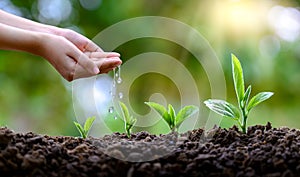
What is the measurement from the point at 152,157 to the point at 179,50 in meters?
0.94

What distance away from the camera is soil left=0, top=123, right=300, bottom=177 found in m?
0.49

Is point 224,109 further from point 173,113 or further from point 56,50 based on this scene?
point 56,50

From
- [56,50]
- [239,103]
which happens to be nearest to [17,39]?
[56,50]

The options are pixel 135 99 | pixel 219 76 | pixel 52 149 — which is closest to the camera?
pixel 52 149

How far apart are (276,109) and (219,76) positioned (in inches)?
9.4

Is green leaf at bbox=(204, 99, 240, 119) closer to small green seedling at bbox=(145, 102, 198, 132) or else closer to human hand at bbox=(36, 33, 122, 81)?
small green seedling at bbox=(145, 102, 198, 132)

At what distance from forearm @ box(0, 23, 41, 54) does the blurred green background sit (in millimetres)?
797

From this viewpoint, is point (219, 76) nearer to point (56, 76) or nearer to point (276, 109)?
point (276, 109)

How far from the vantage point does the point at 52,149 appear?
55cm

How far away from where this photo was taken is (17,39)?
57 centimetres

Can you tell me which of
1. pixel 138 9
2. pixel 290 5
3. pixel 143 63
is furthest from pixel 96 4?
pixel 290 5

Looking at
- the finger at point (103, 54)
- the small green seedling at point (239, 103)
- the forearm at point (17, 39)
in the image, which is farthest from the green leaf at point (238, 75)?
the forearm at point (17, 39)

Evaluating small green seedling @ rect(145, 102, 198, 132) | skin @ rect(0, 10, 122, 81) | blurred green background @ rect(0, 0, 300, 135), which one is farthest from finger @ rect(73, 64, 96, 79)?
blurred green background @ rect(0, 0, 300, 135)

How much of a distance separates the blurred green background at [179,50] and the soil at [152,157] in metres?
0.71
